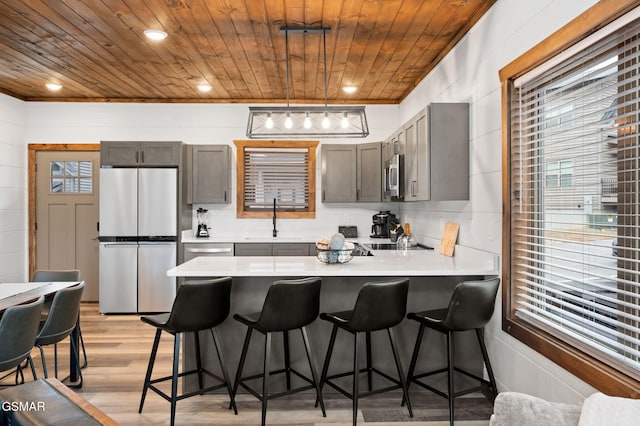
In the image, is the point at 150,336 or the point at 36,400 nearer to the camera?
the point at 36,400

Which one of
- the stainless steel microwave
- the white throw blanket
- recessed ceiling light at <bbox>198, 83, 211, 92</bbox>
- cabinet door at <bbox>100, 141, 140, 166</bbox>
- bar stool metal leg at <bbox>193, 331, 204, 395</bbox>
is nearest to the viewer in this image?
the white throw blanket

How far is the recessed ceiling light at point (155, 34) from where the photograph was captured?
3674 millimetres

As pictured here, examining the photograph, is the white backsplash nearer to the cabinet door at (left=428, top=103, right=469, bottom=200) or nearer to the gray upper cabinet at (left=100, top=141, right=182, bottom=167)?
the gray upper cabinet at (left=100, top=141, right=182, bottom=167)

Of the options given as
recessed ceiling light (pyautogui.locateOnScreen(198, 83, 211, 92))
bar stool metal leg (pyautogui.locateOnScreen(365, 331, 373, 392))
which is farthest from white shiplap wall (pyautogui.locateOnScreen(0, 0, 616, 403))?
bar stool metal leg (pyautogui.locateOnScreen(365, 331, 373, 392))

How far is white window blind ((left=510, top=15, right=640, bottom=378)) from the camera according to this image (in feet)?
6.34

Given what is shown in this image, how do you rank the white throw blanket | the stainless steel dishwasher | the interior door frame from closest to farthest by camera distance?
1. the white throw blanket
2. the stainless steel dishwasher
3. the interior door frame

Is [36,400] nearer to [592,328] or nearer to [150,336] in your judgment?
[592,328]

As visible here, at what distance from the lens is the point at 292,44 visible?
4.01 metres

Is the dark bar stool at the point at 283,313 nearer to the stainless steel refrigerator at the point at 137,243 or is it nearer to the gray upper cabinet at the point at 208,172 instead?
the stainless steel refrigerator at the point at 137,243

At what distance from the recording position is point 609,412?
4.19ft

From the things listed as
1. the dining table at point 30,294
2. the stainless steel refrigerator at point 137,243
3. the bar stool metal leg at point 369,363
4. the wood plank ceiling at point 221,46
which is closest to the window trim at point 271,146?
the wood plank ceiling at point 221,46

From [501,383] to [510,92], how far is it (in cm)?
187

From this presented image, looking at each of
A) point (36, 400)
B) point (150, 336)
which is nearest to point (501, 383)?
point (36, 400)

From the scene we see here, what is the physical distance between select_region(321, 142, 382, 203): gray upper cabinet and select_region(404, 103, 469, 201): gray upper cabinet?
2.20 metres
